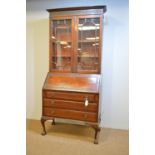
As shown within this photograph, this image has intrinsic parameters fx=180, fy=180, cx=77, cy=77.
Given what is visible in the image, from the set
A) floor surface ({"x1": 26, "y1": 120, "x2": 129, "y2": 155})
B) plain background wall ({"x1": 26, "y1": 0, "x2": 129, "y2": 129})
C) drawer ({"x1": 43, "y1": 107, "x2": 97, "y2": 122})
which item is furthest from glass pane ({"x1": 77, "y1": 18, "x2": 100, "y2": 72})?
floor surface ({"x1": 26, "y1": 120, "x2": 129, "y2": 155})

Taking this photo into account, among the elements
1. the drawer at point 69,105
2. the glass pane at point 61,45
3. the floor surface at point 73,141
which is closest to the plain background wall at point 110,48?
the floor surface at point 73,141

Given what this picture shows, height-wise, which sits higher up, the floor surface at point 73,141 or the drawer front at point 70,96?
the drawer front at point 70,96

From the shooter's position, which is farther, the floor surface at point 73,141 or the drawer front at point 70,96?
the drawer front at point 70,96

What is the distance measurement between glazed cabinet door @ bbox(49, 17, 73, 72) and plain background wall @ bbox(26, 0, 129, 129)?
0.53m

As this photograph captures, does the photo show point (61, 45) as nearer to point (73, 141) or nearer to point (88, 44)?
point (88, 44)

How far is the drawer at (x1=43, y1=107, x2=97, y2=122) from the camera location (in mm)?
2789

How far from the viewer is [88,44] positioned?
3082 mm

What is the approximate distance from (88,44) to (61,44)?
488 mm

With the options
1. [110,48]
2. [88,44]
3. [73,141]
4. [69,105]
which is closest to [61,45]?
[88,44]

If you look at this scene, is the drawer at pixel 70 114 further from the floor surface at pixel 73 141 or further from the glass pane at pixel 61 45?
the glass pane at pixel 61 45

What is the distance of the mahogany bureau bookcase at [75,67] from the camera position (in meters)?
2.81

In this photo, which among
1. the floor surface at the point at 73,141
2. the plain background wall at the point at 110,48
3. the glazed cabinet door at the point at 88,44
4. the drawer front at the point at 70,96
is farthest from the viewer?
the plain background wall at the point at 110,48

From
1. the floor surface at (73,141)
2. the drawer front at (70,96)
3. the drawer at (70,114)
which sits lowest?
the floor surface at (73,141)
